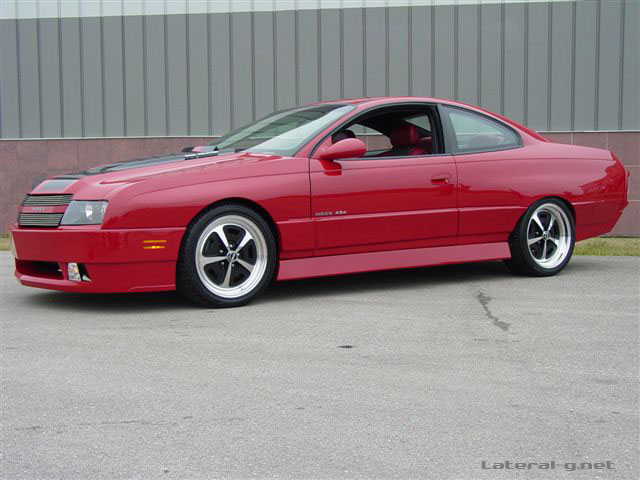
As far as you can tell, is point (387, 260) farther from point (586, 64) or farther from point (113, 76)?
point (113, 76)

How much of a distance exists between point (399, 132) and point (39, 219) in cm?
281

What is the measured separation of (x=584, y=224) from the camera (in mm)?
7359

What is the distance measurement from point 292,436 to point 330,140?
11.0 ft

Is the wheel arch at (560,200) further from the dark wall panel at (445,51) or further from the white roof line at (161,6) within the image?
the white roof line at (161,6)

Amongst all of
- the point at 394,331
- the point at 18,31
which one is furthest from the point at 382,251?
the point at 18,31

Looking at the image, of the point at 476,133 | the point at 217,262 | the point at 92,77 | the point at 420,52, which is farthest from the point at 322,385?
the point at 92,77

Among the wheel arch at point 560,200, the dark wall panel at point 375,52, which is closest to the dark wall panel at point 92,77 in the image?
the dark wall panel at point 375,52

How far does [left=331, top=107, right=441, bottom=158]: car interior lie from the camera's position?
679cm

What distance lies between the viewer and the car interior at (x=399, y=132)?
6.79 meters

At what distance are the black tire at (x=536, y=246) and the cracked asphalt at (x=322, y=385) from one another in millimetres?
699

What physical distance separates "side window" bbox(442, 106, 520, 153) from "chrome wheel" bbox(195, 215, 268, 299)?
185 cm

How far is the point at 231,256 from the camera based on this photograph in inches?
228

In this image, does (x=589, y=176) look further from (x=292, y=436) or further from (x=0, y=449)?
(x=0, y=449)

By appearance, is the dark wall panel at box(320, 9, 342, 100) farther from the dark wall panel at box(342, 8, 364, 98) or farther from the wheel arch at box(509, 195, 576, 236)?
the wheel arch at box(509, 195, 576, 236)
